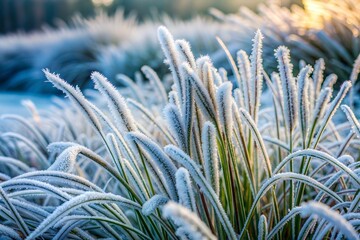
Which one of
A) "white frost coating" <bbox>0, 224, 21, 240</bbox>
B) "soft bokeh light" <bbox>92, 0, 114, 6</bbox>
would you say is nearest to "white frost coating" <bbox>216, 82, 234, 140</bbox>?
"white frost coating" <bbox>0, 224, 21, 240</bbox>

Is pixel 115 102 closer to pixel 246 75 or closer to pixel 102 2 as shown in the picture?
pixel 246 75

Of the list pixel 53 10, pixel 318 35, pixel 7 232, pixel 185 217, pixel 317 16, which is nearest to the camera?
pixel 185 217

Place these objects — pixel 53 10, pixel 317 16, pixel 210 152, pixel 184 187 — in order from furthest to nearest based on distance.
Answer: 1. pixel 53 10
2. pixel 317 16
3. pixel 210 152
4. pixel 184 187

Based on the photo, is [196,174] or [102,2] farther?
[102,2]

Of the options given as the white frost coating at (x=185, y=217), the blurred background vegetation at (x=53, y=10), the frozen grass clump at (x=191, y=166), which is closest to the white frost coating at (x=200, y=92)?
the frozen grass clump at (x=191, y=166)

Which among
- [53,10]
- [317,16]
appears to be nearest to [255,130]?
[317,16]

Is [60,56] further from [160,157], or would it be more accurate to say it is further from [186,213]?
[186,213]

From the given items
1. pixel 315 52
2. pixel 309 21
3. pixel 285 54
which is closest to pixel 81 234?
pixel 285 54

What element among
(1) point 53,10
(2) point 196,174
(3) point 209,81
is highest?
(3) point 209,81

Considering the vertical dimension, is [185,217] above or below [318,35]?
above
